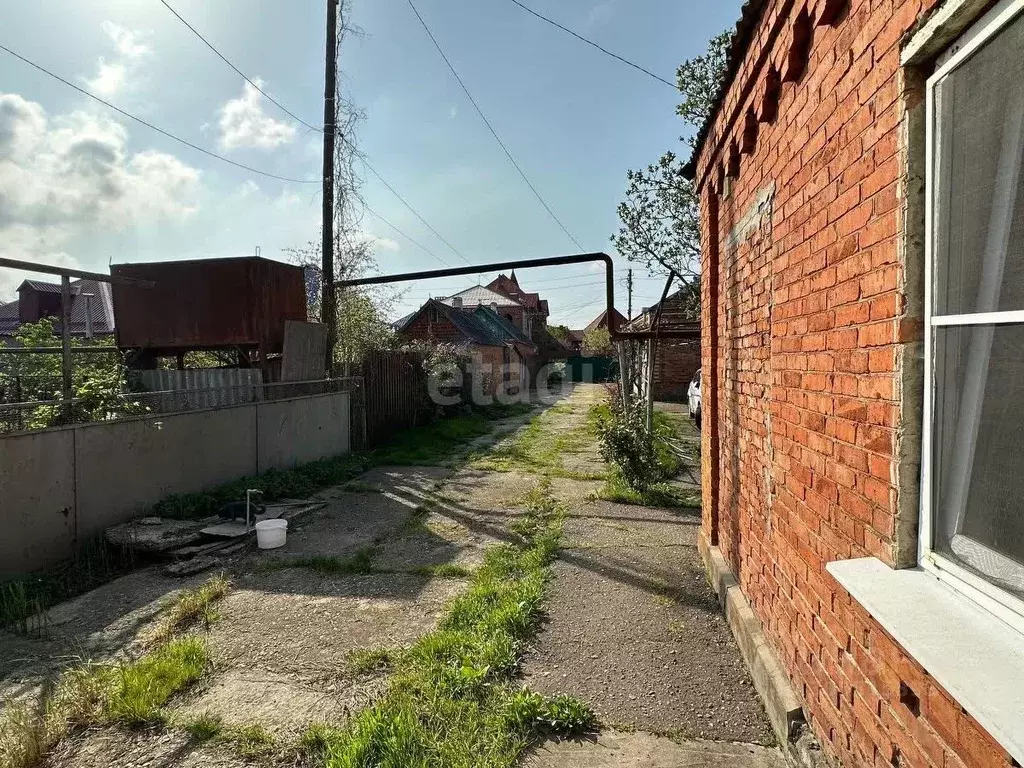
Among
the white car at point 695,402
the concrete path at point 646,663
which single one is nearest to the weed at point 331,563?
the concrete path at point 646,663

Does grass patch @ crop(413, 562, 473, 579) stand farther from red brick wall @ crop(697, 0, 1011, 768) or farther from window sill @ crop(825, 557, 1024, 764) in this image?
window sill @ crop(825, 557, 1024, 764)

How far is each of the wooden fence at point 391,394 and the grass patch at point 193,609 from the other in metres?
6.32

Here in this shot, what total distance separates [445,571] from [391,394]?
25.1ft

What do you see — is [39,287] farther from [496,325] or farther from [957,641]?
[957,641]

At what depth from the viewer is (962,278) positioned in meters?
1.38

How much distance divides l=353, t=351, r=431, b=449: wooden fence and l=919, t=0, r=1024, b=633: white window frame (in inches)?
390

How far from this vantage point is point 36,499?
4.62 meters

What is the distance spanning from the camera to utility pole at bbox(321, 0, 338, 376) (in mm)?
9859

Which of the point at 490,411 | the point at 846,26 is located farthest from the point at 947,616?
the point at 490,411

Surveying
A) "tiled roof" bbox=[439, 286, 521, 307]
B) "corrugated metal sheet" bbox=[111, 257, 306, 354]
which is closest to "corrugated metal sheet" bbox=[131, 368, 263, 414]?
"corrugated metal sheet" bbox=[111, 257, 306, 354]

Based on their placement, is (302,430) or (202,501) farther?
(302,430)

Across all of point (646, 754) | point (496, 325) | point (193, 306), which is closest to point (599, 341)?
point (496, 325)

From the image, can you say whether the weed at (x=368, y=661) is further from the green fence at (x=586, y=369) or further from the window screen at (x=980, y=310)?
the green fence at (x=586, y=369)

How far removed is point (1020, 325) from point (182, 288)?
916 cm
